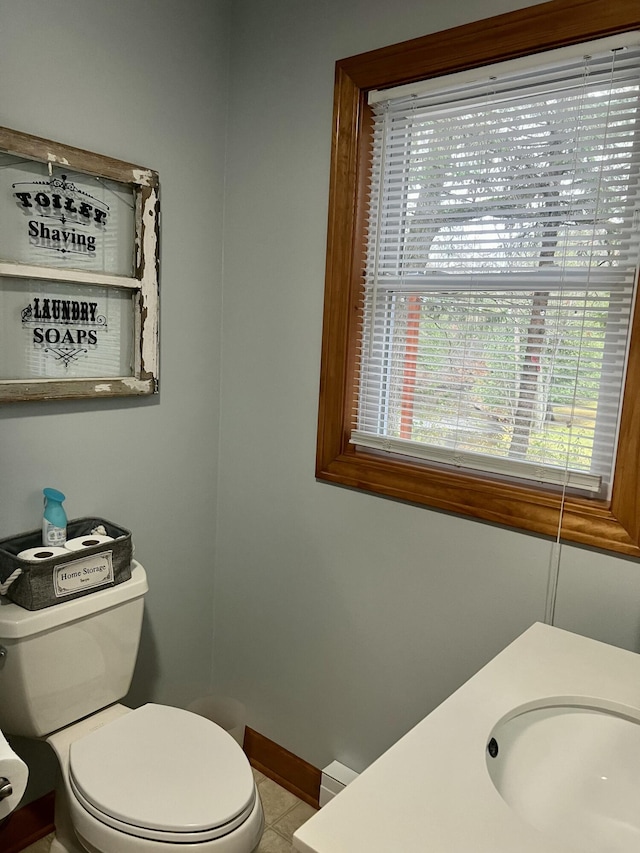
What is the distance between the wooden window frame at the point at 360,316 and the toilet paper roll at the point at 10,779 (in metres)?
1.10

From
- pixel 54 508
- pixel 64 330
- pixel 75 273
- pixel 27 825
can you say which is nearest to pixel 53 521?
pixel 54 508

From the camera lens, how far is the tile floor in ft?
6.07

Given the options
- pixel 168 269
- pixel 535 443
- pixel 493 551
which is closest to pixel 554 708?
pixel 493 551

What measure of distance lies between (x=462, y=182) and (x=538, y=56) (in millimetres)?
303

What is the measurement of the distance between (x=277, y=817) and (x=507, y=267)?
1698 mm

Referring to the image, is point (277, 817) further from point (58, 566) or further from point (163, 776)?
point (58, 566)

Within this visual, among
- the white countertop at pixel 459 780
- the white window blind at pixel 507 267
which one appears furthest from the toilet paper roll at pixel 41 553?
the white countertop at pixel 459 780

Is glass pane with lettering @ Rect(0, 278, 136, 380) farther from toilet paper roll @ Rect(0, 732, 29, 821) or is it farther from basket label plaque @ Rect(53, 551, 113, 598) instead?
toilet paper roll @ Rect(0, 732, 29, 821)

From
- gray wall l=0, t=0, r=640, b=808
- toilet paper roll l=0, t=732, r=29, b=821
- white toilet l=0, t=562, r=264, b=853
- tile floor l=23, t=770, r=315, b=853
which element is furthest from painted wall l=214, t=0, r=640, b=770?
toilet paper roll l=0, t=732, r=29, b=821

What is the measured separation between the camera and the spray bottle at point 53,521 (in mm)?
1652

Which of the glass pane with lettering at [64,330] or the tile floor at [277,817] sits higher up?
the glass pane with lettering at [64,330]

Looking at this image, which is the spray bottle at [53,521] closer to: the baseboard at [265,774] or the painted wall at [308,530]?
the painted wall at [308,530]

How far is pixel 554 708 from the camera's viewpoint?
1.13 m

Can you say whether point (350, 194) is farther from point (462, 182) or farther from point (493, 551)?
point (493, 551)
